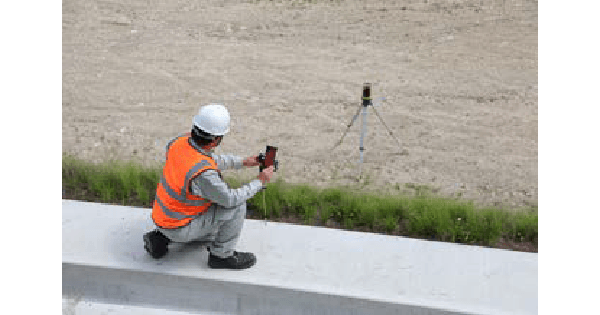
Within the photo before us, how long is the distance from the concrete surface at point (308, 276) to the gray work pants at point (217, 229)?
177mm

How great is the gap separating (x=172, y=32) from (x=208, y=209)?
5382 millimetres

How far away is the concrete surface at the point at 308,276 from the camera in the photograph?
4.04 m

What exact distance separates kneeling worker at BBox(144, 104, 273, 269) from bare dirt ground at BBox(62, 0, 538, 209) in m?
1.85

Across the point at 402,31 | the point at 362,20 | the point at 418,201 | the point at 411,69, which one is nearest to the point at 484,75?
the point at 411,69

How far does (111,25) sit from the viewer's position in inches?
360

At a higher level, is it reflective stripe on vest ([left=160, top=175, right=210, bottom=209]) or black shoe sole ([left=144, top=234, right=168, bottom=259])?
reflective stripe on vest ([left=160, top=175, right=210, bottom=209])

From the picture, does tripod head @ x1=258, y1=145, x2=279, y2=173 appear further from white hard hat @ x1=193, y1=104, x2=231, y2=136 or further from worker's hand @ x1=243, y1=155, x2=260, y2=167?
white hard hat @ x1=193, y1=104, x2=231, y2=136

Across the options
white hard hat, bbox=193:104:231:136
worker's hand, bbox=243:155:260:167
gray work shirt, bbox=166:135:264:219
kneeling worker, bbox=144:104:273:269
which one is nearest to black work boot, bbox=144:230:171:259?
kneeling worker, bbox=144:104:273:269

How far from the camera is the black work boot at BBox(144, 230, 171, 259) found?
4.21 metres

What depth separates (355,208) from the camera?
508cm

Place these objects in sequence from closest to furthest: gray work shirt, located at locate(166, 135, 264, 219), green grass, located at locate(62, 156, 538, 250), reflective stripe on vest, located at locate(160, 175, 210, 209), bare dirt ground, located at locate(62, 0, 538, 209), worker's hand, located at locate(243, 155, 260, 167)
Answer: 1. gray work shirt, located at locate(166, 135, 264, 219)
2. reflective stripe on vest, located at locate(160, 175, 210, 209)
3. worker's hand, located at locate(243, 155, 260, 167)
4. green grass, located at locate(62, 156, 538, 250)
5. bare dirt ground, located at locate(62, 0, 538, 209)

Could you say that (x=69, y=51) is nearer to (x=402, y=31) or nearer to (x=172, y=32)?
(x=172, y=32)

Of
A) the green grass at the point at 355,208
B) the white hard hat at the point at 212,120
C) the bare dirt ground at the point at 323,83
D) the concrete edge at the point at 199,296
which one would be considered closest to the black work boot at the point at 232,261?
the concrete edge at the point at 199,296

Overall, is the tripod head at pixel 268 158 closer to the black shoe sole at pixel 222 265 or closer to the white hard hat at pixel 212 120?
the white hard hat at pixel 212 120
